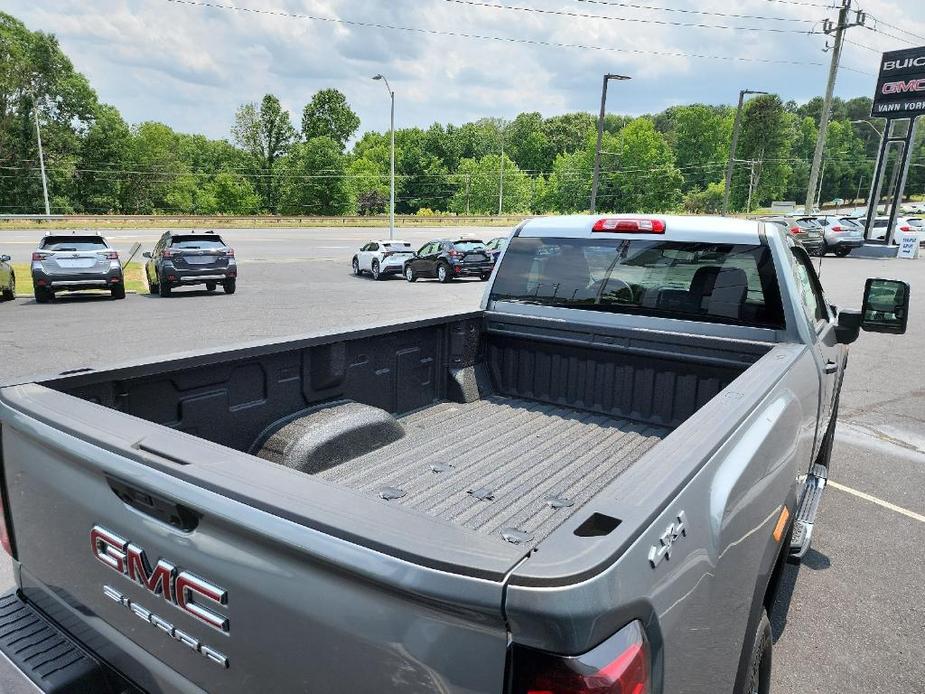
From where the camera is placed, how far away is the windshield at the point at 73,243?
14.9 meters

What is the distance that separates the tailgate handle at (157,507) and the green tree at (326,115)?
372ft

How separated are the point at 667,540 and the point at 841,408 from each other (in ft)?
23.1

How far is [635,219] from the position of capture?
391 centimetres

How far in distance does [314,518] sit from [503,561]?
386 millimetres

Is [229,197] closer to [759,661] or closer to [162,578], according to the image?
[162,578]

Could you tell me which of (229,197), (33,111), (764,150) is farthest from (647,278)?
(764,150)

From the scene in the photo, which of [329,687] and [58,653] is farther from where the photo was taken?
[58,653]

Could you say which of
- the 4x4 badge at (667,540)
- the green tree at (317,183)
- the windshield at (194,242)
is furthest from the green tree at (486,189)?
the 4x4 badge at (667,540)

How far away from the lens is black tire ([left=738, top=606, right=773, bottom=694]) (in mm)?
1931

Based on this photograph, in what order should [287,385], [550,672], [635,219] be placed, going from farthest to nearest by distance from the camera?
1. [635,219]
2. [287,385]
3. [550,672]

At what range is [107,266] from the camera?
15.3 metres

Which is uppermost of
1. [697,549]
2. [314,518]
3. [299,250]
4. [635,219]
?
[635,219]

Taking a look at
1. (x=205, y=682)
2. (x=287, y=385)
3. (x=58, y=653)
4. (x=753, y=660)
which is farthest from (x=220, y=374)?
(x=753, y=660)

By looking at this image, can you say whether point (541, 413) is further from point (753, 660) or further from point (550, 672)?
point (550, 672)
